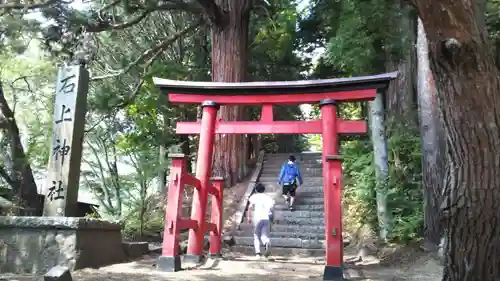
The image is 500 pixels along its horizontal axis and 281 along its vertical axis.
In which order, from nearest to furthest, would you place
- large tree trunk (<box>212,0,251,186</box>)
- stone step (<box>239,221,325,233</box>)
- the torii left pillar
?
the torii left pillar, stone step (<box>239,221,325,233</box>), large tree trunk (<box>212,0,251,186</box>)

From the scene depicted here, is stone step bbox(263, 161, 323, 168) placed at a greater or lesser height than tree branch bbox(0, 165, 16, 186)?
greater

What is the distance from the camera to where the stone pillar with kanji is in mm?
6277

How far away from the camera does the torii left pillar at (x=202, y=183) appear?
7457 millimetres

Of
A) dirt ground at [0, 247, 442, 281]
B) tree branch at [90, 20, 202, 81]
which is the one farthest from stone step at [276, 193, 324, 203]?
tree branch at [90, 20, 202, 81]

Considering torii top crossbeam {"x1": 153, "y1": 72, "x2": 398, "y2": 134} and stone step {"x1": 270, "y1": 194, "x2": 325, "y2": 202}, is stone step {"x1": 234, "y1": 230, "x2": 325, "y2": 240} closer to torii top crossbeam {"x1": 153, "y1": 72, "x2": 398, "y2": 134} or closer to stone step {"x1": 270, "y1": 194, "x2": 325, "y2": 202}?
stone step {"x1": 270, "y1": 194, "x2": 325, "y2": 202}

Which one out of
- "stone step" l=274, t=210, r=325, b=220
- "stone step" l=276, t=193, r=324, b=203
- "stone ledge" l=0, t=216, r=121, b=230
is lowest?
"stone ledge" l=0, t=216, r=121, b=230

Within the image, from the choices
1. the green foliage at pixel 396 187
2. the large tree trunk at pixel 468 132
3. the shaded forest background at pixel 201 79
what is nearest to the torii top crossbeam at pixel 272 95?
the shaded forest background at pixel 201 79

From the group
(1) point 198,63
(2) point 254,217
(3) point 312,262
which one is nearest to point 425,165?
(3) point 312,262

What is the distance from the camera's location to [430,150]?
7.80m

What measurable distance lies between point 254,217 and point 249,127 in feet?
5.63

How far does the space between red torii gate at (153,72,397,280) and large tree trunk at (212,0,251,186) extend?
3.50 metres

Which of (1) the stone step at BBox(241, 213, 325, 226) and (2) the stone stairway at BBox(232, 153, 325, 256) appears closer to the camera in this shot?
(2) the stone stairway at BBox(232, 153, 325, 256)

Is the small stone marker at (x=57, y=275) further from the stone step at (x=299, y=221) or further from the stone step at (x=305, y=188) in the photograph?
the stone step at (x=305, y=188)

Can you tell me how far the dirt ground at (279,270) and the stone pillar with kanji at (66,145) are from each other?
1038 millimetres
